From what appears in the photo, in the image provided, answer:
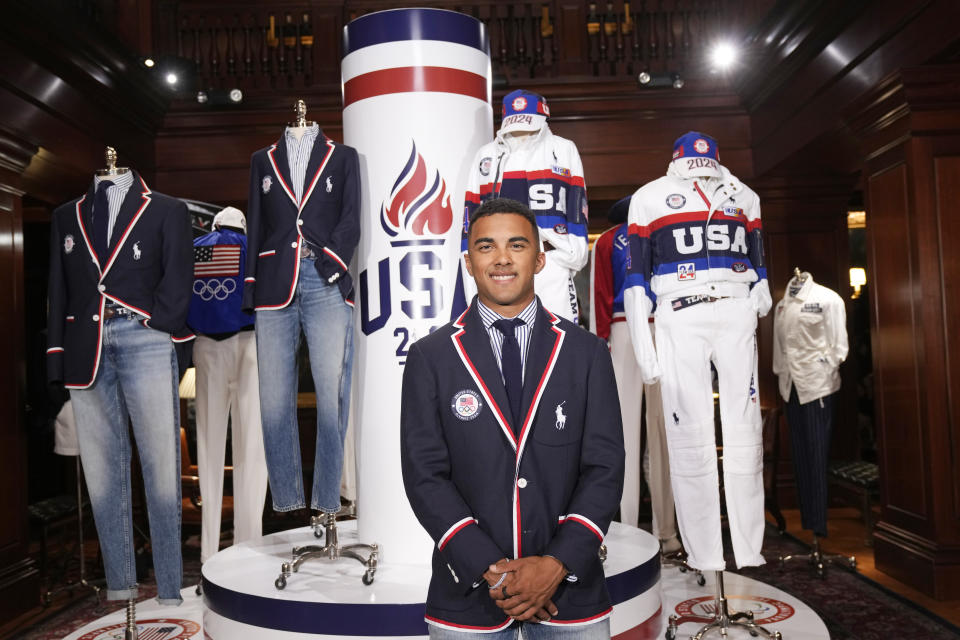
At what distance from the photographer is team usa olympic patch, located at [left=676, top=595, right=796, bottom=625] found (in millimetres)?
3604

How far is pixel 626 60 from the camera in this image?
730 centimetres

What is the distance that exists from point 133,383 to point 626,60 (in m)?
5.43

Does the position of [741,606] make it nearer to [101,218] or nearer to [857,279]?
[101,218]

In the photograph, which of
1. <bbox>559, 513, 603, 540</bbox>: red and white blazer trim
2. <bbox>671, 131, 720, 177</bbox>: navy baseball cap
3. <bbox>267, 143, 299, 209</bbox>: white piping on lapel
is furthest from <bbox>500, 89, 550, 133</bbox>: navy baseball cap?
<bbox>559, 513, 603, 540</bbox>: red and white blazer trim

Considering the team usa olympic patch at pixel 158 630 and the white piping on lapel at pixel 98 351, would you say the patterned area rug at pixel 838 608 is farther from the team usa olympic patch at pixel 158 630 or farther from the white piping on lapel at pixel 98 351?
the white piping on lapel at pixel 98 351

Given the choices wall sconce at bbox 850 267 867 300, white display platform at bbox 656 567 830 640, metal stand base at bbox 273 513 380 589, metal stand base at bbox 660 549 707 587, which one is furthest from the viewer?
wall sconce at bbox 850 267 867 300

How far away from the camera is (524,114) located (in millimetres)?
3330

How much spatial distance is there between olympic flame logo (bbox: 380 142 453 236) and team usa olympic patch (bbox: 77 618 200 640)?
1.95 metres

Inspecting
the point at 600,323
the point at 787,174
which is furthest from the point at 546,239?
the point at 787,174

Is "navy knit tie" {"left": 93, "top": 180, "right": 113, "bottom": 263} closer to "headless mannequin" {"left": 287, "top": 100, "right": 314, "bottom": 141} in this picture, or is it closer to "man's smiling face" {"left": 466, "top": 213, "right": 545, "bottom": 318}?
"headless mannequin" {"left": 287, "top": 100, "right": 314, "bottom": 141}

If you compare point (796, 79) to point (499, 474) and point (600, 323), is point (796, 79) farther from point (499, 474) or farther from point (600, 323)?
point (499, 474)

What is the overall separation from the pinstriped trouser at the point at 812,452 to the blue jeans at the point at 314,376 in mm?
3068

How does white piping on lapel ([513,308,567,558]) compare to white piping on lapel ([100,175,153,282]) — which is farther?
white piping on lapel ([100,175,153,282])

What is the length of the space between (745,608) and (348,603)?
1980 mm
